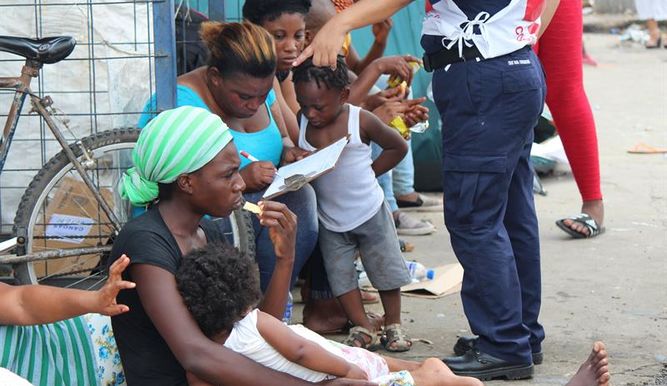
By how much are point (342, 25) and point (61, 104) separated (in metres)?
1.71

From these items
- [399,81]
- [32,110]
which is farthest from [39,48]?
[399,81]

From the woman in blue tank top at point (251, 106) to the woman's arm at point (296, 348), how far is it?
102 centimetres

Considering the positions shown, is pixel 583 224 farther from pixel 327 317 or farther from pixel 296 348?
pixel 296 348

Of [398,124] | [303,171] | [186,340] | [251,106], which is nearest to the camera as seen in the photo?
[186,340]

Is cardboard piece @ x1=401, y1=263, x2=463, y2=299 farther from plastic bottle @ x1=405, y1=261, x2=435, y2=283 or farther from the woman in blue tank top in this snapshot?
the woman in blue tank top

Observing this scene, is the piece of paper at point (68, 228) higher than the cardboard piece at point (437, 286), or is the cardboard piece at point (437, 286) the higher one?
the piece of paper at point (68, 228)

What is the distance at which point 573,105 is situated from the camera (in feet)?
19.6

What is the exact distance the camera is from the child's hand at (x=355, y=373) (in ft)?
10.8

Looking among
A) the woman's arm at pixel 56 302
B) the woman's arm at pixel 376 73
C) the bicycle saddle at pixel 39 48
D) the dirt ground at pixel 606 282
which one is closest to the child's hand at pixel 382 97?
the woman's arm at pixel 376 73

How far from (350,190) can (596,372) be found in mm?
1285

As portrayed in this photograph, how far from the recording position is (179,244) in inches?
128

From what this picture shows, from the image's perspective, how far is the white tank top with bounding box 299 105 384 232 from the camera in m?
4.47

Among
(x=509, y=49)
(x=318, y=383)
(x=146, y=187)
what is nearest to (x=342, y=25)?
(x=509, y=49)

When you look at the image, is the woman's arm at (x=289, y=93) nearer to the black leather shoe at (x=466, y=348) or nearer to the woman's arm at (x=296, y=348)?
the black leather shoe at (x=466, y=348)
